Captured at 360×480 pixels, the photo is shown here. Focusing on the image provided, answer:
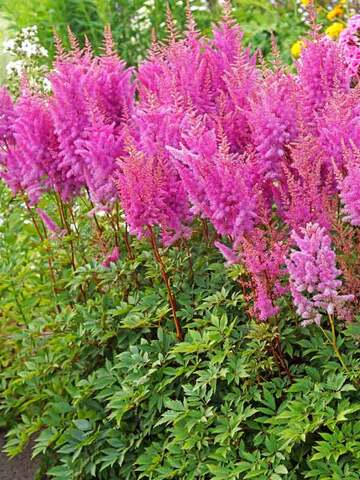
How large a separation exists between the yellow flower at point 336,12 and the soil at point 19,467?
18.6 feet

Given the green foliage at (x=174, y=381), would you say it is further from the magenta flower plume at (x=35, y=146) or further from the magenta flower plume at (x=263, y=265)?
the magenta flower plume at (x=35, y=146)

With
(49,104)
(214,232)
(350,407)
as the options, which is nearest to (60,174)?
(49,104)

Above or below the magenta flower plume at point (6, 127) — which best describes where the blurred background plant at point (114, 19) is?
above

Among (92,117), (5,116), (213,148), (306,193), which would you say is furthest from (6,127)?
(306,193)

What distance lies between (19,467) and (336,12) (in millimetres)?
5812

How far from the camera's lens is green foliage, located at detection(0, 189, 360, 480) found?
106 inches

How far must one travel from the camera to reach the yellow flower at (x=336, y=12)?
813cm

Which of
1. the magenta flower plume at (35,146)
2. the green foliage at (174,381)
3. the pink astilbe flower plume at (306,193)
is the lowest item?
the green foliage at (174,381)

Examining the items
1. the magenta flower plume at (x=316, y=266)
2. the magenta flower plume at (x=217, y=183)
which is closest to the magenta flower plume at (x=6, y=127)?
the magenta flower plume at (x=217, y=183)

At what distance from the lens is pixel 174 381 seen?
3.13 metres

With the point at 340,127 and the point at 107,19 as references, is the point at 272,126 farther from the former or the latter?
the point at 107,19

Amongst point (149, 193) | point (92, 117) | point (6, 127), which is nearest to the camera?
point (149, 193)

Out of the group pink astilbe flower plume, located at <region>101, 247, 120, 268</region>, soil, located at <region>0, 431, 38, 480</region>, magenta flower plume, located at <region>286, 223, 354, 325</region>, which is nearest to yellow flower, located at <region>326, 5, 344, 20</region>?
pink astilbe flower plume, located at <region>101, 247, 120, 268</region>

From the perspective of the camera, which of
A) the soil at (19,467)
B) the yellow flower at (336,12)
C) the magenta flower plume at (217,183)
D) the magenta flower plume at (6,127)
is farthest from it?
the yellow flower at (336,12)
